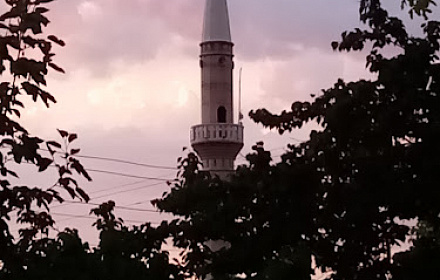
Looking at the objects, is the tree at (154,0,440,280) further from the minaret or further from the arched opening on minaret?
the arched opening on minaret

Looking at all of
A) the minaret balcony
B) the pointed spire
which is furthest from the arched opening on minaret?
the pointed spire

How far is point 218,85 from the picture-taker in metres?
52.1

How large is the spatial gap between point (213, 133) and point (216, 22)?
21.2 feet

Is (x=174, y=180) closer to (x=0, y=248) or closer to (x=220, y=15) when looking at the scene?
(x=0, y=248)

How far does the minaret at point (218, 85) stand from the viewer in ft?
164

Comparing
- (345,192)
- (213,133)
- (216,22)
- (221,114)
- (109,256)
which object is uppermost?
(216,22)

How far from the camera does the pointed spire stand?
168 ft

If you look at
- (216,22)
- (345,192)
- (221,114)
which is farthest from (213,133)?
(345,192)

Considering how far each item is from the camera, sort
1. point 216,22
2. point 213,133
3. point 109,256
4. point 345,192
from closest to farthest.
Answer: point 109,256
point 345,192
point 213,133
point 216,22

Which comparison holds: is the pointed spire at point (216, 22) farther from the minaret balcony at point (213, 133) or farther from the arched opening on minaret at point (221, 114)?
the minaret balcony at point (213, 133)

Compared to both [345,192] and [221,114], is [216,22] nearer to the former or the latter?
[221,114]

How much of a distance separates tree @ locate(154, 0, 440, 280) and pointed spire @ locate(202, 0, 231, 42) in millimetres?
38263

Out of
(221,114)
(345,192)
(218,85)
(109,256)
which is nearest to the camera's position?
(109,256)

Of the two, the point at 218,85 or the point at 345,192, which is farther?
the point at 218,85
